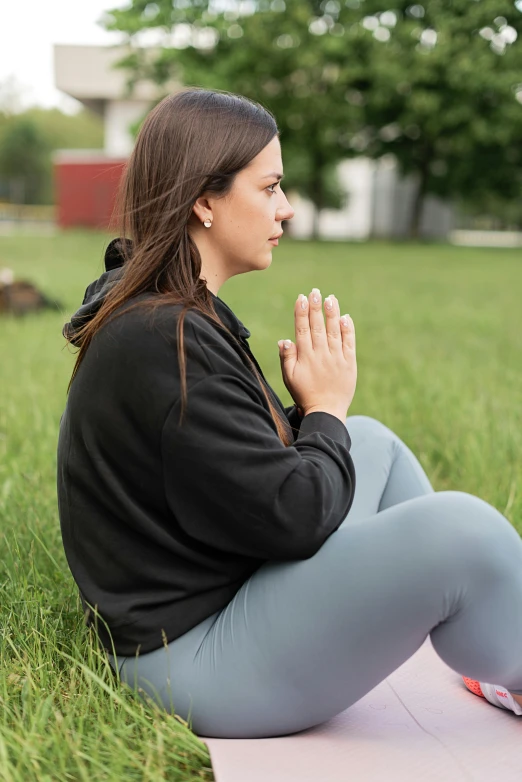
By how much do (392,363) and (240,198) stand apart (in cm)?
514

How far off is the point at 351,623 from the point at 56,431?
3.13m

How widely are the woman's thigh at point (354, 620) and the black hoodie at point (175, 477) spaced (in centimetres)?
6

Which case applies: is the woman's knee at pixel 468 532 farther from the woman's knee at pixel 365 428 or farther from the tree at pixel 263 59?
the tree at pixel 263 59

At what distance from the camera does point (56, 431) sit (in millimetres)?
4695

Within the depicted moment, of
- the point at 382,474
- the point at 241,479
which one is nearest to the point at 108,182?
the point at 382,474

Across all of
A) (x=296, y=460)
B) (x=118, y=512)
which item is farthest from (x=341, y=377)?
(x=118, y=512)

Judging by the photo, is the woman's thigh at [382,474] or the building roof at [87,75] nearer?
the woman's thigh at [382,474]

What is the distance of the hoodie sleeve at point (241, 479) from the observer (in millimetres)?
1722

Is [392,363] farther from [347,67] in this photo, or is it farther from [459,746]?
[347,67]

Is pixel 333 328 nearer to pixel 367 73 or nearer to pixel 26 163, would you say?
pixel 367 73

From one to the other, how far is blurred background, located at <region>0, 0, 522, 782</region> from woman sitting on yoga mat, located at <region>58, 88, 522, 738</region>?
147 mm

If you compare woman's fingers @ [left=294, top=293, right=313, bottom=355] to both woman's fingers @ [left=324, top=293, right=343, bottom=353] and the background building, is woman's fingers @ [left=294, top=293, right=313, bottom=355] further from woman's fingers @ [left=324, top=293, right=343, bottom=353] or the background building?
the background building

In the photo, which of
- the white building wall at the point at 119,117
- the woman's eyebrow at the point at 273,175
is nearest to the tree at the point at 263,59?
the white building wall at the point at 119,117

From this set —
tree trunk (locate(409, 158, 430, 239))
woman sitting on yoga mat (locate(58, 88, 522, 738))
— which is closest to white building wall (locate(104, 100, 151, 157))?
tree trunk (locate(409, 158, 430, 239))
